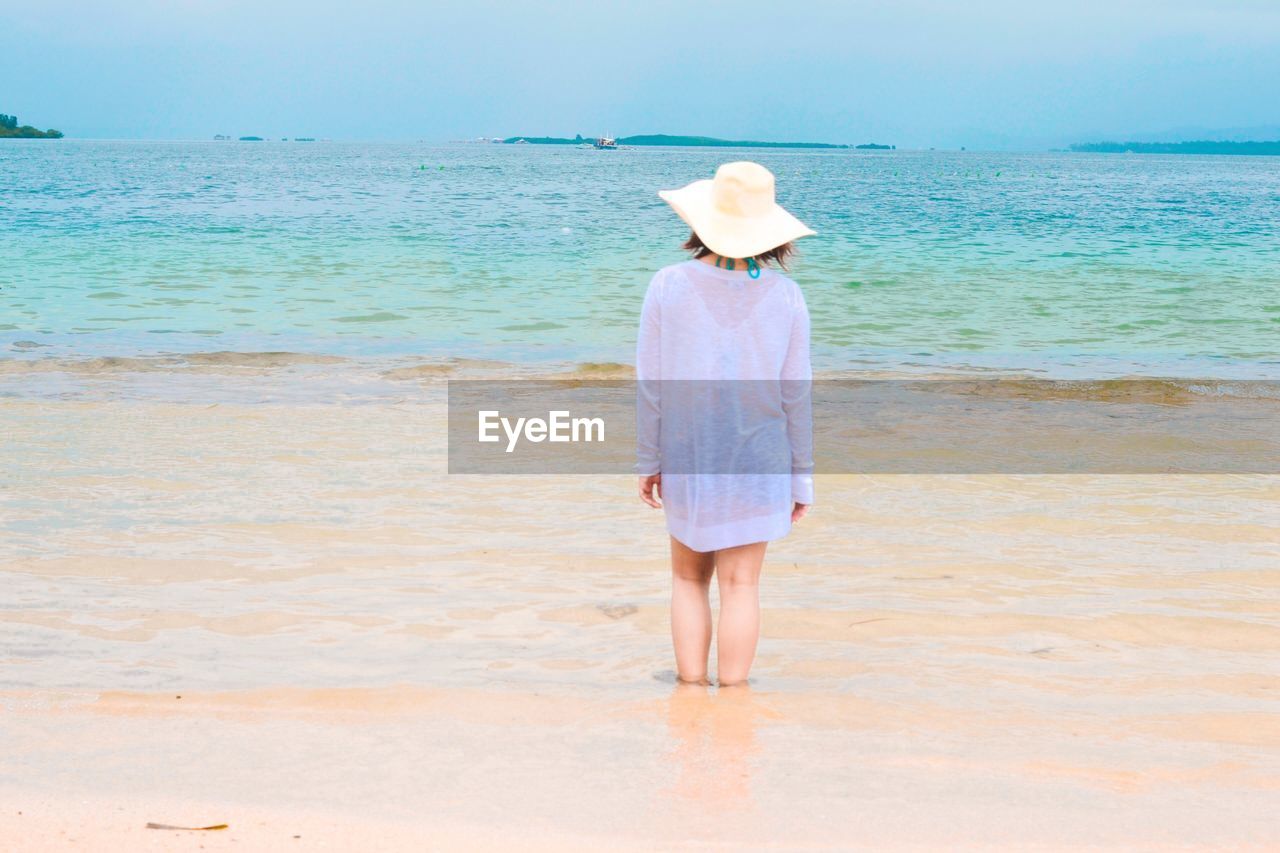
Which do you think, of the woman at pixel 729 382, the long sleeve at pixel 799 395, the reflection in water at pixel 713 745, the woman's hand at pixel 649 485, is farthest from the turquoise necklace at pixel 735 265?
the reflection in water at pixel 713 745

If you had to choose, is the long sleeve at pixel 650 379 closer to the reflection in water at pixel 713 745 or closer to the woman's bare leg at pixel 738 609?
the woman's bare leg at pixel 738 609

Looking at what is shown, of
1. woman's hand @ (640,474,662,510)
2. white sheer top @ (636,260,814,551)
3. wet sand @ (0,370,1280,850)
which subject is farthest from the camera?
woman's hand @ (640,474,662,510)

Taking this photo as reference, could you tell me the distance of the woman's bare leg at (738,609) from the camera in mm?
3791

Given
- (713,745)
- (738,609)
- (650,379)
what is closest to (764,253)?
(650,379)

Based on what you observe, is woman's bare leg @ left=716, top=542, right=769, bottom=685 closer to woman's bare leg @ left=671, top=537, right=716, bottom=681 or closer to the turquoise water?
woman's bare leg @ left=671, top=537, right=716, bottom=681

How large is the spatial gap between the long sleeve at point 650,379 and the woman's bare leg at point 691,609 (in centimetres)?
29

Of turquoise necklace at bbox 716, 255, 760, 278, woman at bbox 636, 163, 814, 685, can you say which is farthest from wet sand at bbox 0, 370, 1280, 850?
turquoise necklace at bbox 716, 255, 760, 278

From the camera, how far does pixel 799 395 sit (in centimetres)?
367

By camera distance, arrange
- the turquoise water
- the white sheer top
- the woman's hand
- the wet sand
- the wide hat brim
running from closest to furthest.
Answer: the wet sand, the wide hat brim, the white sheer top, the woman's hand, the turquoise water

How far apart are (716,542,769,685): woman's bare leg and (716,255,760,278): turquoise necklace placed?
79 centimetres

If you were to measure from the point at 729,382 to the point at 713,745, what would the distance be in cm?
102

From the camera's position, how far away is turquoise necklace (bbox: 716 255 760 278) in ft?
11.8

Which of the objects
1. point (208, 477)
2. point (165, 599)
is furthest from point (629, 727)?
point (208, 477)

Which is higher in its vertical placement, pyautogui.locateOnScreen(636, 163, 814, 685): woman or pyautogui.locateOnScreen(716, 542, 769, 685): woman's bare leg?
pyautogui.locateOnScreen(636, 163, 814, 685): woman
